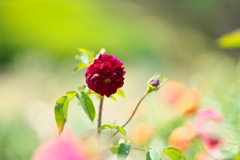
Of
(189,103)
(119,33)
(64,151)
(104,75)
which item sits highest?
(119,33)

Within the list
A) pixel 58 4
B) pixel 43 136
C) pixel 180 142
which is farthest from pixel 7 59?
pixel 180 142

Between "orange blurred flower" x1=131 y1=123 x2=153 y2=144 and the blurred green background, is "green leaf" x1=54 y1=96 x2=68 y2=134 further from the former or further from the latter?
the blurred green background

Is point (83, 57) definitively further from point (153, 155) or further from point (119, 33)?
point (119, 33)

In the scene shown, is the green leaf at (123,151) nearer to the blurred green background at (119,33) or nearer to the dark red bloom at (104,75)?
the dark red bloom at (104,75)

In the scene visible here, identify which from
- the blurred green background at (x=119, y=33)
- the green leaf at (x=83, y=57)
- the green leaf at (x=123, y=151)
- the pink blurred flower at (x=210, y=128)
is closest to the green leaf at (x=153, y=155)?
the green leaf at (x=123, y=151)

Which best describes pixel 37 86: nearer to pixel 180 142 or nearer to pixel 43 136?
pixel 43 136

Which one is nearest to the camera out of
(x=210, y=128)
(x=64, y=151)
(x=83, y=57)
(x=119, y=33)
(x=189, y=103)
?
(x=64, y=151)

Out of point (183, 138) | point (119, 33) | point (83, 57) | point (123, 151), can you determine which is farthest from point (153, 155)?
point (119, 33)
